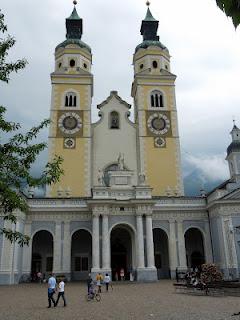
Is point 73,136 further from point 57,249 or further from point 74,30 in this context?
point 74,30

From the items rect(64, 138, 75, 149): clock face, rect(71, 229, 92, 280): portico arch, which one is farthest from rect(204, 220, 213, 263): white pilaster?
rect(64, 138, 75, 149): clock face

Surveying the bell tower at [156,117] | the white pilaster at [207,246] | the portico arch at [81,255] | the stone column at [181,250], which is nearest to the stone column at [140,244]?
the stone column at [181,250]

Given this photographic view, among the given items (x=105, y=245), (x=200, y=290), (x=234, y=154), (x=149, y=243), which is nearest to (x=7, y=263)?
(x=105, y=245)

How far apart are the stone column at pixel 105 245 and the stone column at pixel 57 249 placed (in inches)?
189

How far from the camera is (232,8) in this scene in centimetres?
419

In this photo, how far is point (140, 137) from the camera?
45.6m

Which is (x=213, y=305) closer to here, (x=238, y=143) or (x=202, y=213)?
(x=202, y=213)

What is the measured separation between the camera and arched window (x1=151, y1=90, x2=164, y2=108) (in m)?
48.5

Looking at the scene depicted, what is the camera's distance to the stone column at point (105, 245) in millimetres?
33562

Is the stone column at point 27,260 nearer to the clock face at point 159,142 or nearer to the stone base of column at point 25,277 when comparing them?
the stone base of column at point 25,277

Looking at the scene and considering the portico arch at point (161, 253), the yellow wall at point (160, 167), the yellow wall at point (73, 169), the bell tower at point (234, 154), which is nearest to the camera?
the portico arch at point (161, 253)

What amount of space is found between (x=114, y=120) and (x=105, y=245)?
18.4 metres

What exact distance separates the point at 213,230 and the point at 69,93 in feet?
82.1

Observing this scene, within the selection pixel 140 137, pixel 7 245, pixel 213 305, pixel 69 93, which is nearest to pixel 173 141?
pixel 140 137
